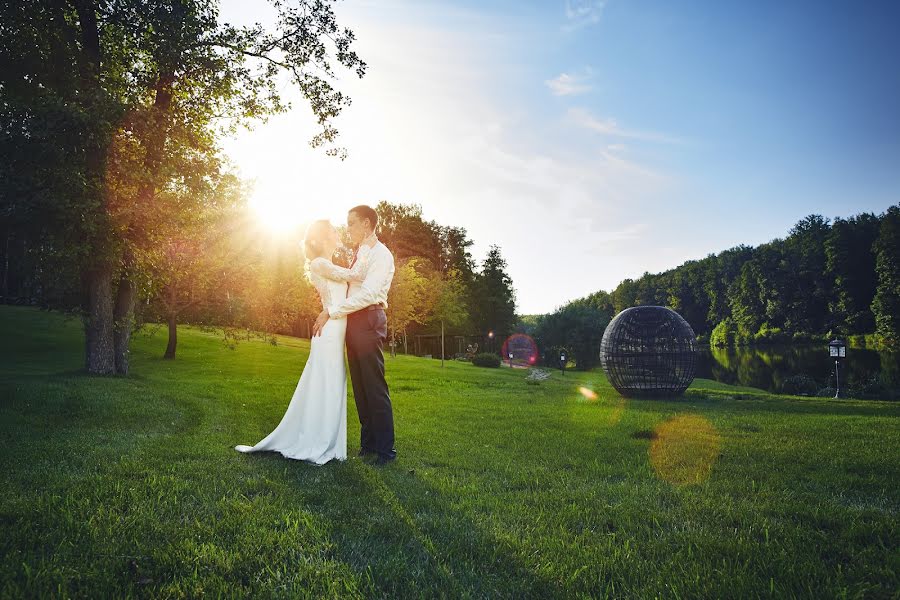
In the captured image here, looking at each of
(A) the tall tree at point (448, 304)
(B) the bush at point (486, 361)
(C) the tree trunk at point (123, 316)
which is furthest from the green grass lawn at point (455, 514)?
(A) the tall tree at point (448, 304)

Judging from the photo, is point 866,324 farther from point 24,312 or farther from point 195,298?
point 24,312

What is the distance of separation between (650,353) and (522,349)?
44480mm

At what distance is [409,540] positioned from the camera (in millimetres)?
3734

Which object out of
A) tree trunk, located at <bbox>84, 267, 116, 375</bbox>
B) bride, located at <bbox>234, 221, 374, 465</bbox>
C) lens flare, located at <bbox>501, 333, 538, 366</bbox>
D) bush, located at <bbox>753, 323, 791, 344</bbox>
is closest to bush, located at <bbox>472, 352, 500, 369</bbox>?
lens flare, located at <bbox>501, 333, 538, 366</bbox>

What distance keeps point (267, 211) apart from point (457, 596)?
1201 inches

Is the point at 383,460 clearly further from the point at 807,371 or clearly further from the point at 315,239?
the point at 807,371

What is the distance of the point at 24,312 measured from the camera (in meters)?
39.0

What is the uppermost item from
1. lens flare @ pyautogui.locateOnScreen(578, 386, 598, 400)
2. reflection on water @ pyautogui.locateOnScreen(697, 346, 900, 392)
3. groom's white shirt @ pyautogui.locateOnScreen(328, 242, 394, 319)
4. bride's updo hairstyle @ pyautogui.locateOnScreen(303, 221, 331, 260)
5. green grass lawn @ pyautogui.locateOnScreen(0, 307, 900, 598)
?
bride's updo hairstyle @ pyautogui.locateOnScreen(303, 221, 331, 260)

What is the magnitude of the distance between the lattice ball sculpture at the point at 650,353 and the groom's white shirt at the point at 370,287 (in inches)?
491

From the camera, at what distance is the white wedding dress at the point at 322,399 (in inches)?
258

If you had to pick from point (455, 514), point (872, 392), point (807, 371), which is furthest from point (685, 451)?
point (807, 371)

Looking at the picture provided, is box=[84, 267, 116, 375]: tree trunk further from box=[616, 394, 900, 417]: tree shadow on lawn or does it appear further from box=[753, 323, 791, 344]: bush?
box=[753, 323, 791, 344]: bush

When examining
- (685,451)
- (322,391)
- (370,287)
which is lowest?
(685,451)

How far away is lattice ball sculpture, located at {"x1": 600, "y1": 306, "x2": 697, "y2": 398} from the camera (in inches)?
678
